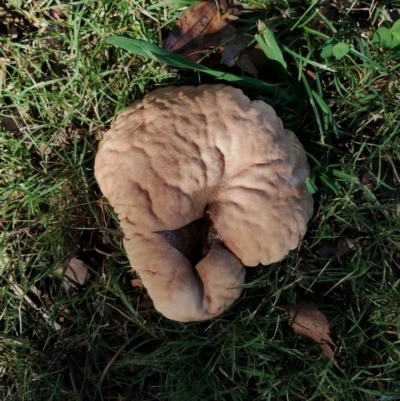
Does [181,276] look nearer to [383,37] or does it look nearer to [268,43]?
[268,43]

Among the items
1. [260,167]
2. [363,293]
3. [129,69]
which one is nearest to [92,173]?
[129,69]

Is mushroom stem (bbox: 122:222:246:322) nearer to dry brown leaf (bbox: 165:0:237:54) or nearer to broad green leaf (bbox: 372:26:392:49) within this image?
dry brown leaf (bbox: 165:0:237:54)

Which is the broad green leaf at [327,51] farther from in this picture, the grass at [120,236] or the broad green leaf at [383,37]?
the broad green leaf at [383,37]

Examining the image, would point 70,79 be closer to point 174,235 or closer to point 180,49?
point 180,49

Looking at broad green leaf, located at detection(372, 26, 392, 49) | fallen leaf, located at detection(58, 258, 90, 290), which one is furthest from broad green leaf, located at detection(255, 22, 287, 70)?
fallen leaf, located at detection(58, 258, 90, 290)

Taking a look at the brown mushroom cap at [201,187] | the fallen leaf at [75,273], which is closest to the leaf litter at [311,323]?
the brown mushroom cap at [201,187]

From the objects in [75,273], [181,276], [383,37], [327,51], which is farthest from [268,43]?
[75,273]
